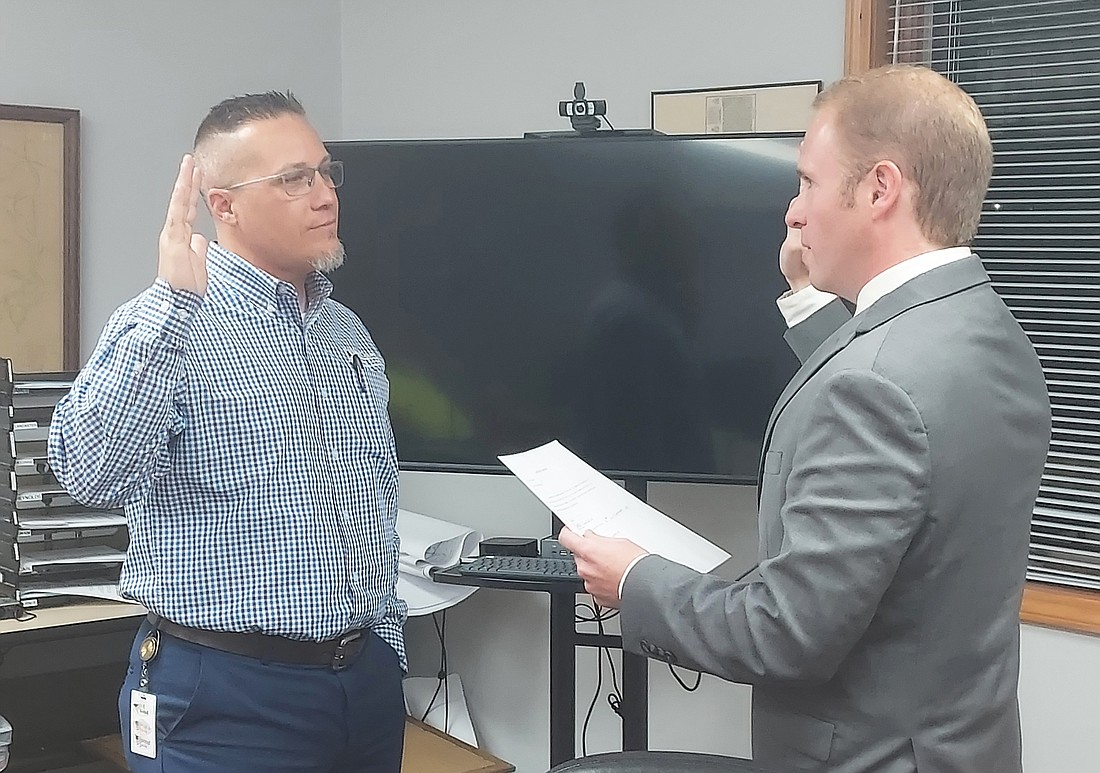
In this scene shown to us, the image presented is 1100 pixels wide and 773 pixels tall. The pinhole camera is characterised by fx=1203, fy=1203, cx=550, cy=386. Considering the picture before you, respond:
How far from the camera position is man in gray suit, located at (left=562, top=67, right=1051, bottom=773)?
1.16 metres

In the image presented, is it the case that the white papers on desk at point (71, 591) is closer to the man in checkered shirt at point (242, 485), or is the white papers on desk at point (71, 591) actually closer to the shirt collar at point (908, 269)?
the man in checkered shirt at point (242, 485)

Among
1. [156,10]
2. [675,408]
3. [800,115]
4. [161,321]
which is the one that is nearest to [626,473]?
[675,408]

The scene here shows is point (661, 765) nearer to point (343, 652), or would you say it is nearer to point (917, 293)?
point (917, 293)

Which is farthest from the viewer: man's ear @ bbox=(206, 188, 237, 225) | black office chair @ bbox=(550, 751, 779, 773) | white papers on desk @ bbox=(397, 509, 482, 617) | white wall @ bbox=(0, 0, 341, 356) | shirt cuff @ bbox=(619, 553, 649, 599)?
white wall @ bbox=(0, 0, 341, 356)

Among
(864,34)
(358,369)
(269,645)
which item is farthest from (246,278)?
(864,34)

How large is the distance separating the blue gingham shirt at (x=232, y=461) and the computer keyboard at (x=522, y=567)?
1.13ft

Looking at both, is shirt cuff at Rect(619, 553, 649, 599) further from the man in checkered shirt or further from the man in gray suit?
the man in checkered shirt

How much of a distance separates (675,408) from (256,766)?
3.27ft

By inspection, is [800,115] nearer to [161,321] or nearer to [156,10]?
[161,321]

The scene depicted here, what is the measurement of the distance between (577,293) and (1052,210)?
885 millimetres

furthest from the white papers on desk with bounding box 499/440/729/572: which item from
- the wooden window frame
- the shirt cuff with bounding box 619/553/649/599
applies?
the wooden window frame

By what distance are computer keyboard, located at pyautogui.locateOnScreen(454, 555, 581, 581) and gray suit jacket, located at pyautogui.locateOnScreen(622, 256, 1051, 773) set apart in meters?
0.85

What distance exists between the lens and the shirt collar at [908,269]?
1.26 meters

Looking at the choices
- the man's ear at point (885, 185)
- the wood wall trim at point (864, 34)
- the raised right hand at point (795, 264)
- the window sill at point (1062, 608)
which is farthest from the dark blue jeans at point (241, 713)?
the wood wall trim at point (864, 34)
